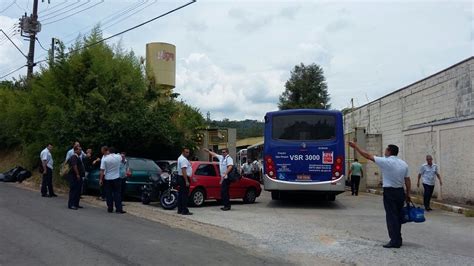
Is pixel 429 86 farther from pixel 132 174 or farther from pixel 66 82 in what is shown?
pixel 66 82

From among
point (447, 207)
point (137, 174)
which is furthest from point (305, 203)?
point (137, 174)

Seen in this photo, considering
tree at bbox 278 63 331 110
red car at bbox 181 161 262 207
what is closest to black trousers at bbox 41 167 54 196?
red car at bbox 181 161 262 207

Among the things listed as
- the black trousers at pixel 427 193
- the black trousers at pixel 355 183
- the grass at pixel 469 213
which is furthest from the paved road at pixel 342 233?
the black trousers at pixel 355 183

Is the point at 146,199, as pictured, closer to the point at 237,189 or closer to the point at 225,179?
the point at 225,179

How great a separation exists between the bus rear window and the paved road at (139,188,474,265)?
232cm

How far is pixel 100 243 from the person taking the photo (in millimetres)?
9273

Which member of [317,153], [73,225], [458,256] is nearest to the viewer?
[458,256]

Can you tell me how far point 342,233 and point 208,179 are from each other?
629cm

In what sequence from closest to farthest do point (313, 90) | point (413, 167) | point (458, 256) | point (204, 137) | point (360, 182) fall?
point (458, 256)
point (413, 167)
point (360, 182)
point (204, 137)
point (313, 90)

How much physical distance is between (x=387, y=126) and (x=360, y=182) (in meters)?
3.61

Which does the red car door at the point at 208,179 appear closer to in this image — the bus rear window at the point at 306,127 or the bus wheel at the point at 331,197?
the bus rear window at the point at 306,127

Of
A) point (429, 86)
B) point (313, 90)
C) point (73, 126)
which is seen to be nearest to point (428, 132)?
point (429, 86)

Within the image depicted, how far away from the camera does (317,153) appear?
16578mm

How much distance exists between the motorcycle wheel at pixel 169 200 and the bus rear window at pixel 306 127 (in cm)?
391
